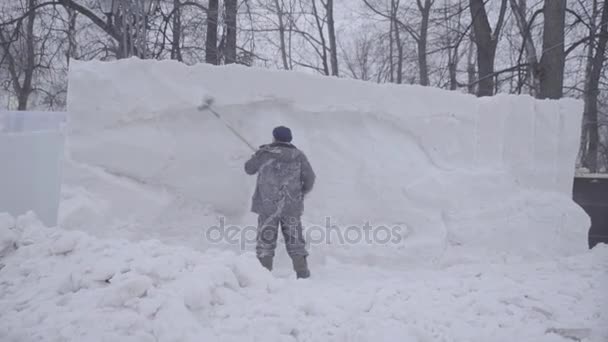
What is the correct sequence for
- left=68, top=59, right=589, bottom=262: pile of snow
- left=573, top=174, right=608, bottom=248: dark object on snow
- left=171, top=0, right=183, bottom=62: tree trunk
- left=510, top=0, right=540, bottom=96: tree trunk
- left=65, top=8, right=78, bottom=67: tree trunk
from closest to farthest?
left=68, top=59, right=589, bottom=262: pile of snow < left=573, top=174, right=608, bottom=248: dark object on snow < left=510, top=0, right=540, bottom=96: tree trunk < left=171, top=0, right=183, bottom=62: tree trunk < left=65, top=8, right=78, bottom=67: tree trunk

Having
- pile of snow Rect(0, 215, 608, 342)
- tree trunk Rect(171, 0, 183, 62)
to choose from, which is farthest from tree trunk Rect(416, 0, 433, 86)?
pile of snow Rect(0, 215, 608, 342)

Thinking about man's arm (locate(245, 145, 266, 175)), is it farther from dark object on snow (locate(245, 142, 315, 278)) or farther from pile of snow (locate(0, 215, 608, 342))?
pile of snow (locate(0, 215, 608, 342))

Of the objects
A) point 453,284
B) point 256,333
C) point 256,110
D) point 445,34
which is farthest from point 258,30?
point 256,333

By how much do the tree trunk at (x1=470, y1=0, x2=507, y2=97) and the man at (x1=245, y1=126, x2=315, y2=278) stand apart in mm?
7390

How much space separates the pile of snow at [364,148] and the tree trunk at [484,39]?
505cm

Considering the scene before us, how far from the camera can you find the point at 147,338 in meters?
2.23

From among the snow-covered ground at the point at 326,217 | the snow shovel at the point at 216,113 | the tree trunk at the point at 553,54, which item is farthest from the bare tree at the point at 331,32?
the snow shovel at the point at 216,113

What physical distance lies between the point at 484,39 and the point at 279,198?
8.28m

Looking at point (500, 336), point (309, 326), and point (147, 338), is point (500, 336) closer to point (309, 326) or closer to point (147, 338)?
point (309, 326)

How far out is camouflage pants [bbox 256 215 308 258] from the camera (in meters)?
3.73

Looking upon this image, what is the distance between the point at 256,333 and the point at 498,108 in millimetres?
3738

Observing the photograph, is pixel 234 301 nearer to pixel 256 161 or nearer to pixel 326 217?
pixel 256 161

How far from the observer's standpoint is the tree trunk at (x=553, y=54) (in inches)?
304

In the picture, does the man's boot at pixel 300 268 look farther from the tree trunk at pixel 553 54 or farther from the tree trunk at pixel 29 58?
the tree trunk at pixel 29 58
